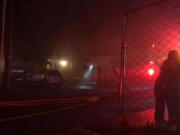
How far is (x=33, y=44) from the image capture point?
26828 millimetres

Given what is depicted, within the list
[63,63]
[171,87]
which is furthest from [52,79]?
[63,63]

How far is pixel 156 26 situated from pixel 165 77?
2996mm

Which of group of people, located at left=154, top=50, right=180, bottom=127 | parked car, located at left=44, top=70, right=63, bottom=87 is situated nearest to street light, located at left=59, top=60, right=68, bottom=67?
parked car, located at left=44, top=70, right=63, bottom=87

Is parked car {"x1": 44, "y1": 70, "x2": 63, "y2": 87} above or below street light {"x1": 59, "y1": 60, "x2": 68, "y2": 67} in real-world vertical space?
below

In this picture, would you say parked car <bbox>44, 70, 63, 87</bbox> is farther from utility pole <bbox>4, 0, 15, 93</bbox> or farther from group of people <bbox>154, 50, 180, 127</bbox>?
group of people <bbox>154, 50, 180, 127</bbox>

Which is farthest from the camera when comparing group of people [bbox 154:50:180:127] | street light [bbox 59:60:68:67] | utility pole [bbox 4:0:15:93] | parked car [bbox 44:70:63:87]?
street light [bbox 59:60:68:67]

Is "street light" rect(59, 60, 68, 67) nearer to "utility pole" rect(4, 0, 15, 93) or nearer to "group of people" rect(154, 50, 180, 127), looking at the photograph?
"utility pole" rect(4, 0, 15, 93)

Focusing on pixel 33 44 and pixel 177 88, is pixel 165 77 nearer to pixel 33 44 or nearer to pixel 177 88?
pixel 177 88

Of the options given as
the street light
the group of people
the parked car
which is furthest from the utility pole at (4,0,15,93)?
the street light

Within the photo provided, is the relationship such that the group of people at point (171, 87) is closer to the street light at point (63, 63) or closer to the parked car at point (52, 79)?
the parked car at point (52, 79)

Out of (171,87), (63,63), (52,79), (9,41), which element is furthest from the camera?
(63,63)

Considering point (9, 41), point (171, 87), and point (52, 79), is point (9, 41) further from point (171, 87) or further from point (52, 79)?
A: point (171, 87)

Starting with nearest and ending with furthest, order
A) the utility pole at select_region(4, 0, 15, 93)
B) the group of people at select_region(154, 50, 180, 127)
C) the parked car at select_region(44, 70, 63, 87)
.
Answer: the group of people at select_region(154, 50, 180, 127)
the utility pole at select_region(4, 0, 15, 93)
the parked car at select_region(44, 70, 63, 87)

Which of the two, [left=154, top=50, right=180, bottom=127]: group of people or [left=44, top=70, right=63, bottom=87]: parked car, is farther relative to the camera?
[left=44, top=70, right=63, bottom=87]: parked car
